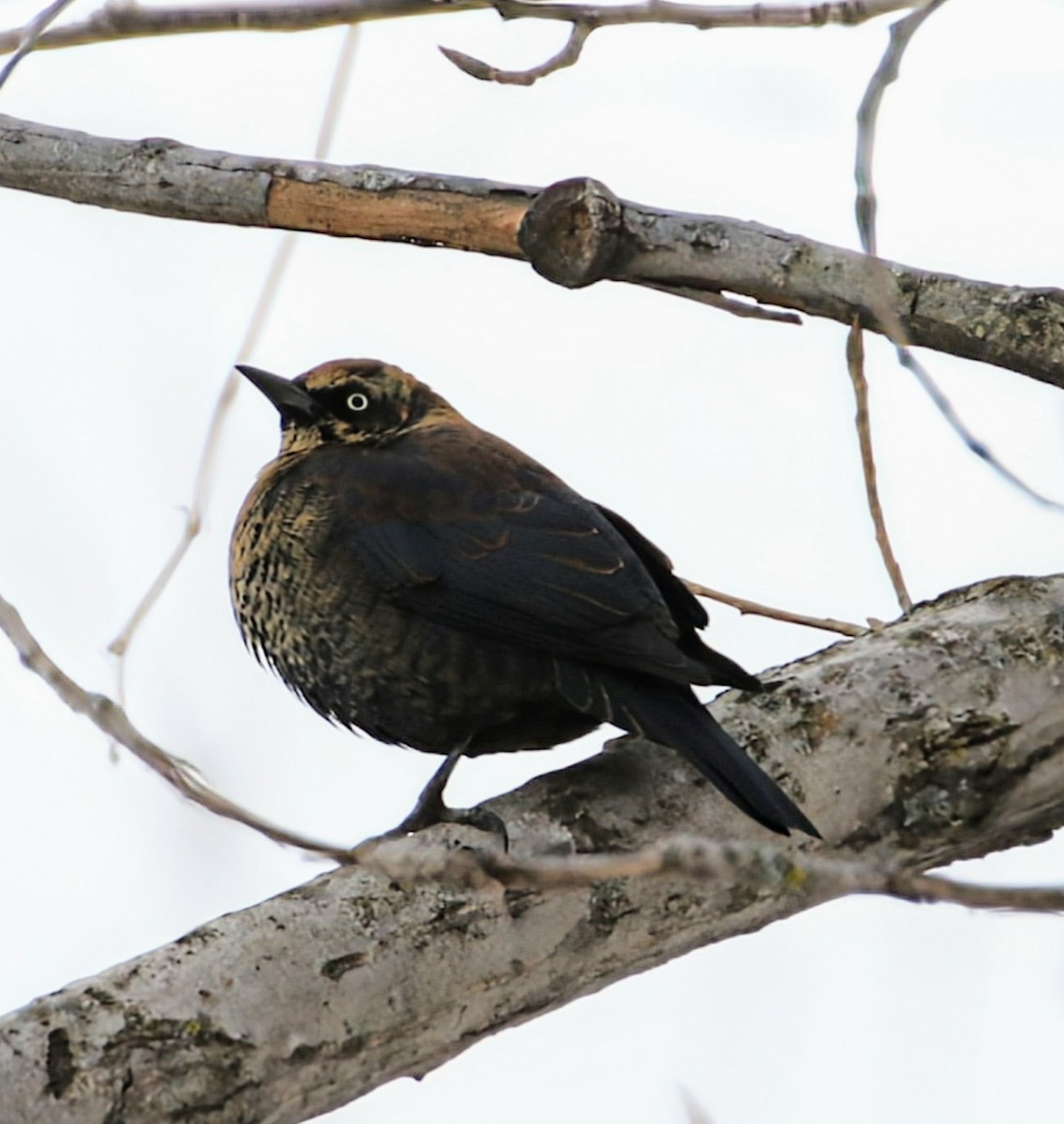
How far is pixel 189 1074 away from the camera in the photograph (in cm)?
235

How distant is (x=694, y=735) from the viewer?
297 centimetres

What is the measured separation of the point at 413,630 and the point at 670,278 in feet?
2.59

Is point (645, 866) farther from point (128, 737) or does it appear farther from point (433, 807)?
point (433, 807)

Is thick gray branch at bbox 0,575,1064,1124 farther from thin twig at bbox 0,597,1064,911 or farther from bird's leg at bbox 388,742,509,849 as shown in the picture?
bird's leg at bbox 388,742,509,849

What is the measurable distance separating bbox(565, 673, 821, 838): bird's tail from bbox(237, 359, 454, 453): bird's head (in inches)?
37.8

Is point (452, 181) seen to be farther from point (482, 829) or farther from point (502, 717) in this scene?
point (482, 829)

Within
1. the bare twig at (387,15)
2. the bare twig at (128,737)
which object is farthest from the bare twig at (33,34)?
the bare twig at (128,737)

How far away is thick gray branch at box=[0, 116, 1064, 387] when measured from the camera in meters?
3.29

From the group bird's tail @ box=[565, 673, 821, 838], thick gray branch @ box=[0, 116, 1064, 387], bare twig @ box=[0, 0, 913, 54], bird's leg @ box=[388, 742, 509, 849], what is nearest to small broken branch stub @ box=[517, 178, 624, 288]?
thick gray branch @ box=[0, 116, 1064, 387]

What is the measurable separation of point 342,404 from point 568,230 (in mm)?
893

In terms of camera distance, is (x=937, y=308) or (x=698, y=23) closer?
(x=698, y=23)

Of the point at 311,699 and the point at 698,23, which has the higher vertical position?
the point at 698,23

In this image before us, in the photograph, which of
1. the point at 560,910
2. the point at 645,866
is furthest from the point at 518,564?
the point at 645,866

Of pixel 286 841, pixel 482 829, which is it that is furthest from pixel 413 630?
pixel 286 841
